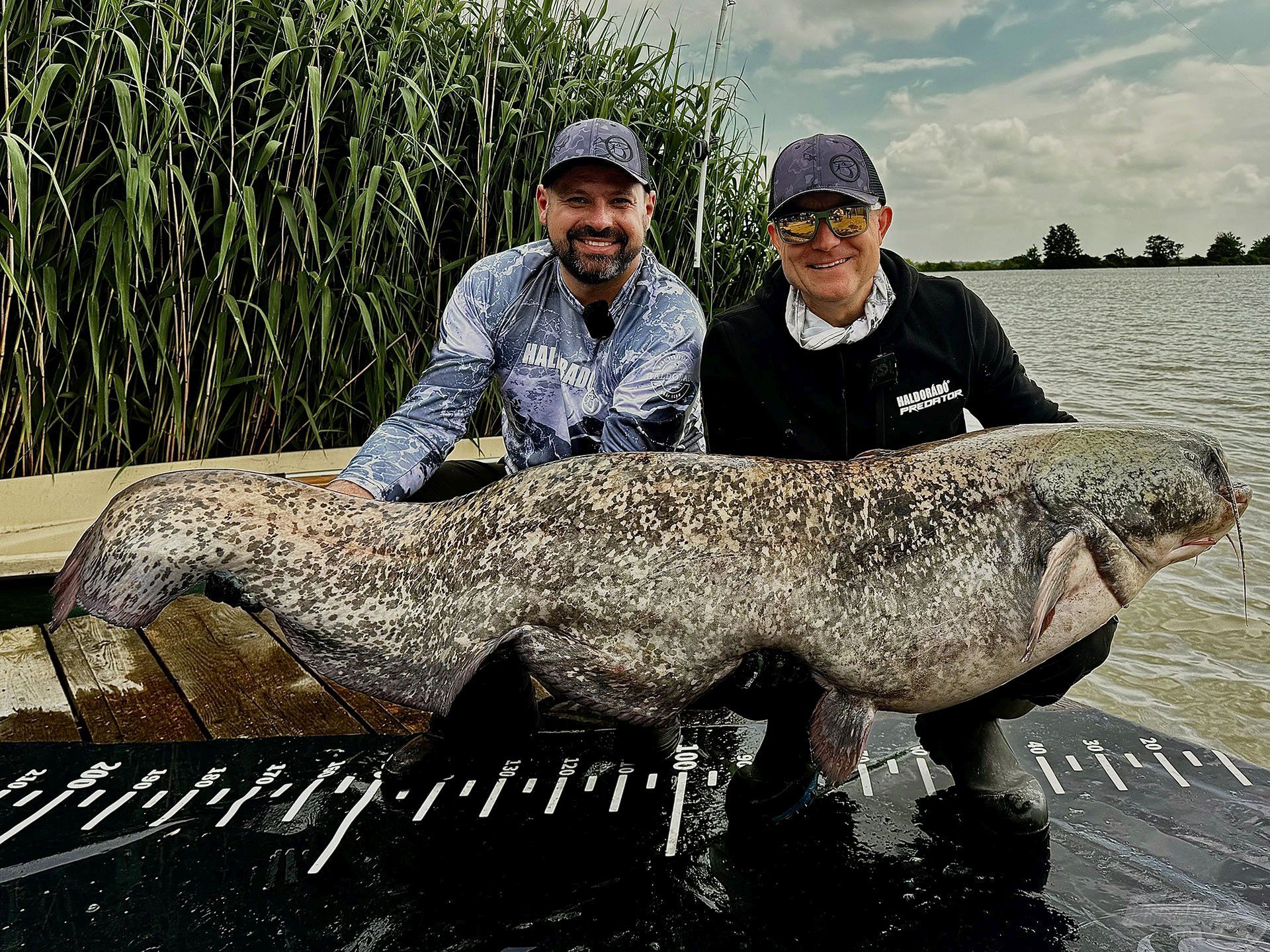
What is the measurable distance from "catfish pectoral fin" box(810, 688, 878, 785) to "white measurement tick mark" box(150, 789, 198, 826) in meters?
1.37

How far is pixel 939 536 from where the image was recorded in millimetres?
1891

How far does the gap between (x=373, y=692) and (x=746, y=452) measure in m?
1.16

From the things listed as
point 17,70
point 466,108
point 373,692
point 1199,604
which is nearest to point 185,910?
point 373,692

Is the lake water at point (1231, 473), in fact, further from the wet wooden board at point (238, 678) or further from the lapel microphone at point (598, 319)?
the wet wooden board at point (238, 678)

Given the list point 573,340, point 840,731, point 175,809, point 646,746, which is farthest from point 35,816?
point 573,340

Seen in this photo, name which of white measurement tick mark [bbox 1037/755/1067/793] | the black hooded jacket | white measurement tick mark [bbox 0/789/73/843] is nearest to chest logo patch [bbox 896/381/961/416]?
the black hooded jacket

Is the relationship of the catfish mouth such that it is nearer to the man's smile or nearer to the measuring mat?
the measuring mat

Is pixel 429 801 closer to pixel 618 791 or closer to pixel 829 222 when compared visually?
pixel 618 791

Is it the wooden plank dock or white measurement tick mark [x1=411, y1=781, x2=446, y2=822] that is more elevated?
white measurement tick mark [x1=411, y1=781, x2=446, y2=822]

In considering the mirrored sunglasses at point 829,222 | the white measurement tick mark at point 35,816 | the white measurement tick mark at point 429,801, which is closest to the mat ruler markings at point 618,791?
the white measurement tick mark at point 429,801

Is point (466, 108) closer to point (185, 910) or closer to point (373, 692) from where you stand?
point (373, 692)

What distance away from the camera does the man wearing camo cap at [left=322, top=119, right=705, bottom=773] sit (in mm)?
2777

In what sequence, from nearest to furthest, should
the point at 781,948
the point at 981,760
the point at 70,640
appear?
the point at 781,948
the point at 981,760
the point at 70,640

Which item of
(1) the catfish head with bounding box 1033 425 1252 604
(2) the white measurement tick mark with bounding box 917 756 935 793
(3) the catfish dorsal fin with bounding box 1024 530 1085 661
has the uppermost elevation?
(1) the catfish head with bounding box 1033 425 1252 604
